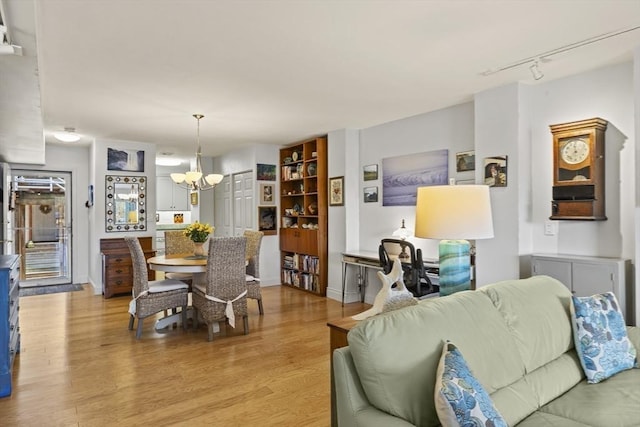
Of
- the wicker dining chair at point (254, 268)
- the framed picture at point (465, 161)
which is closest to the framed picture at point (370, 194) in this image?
the framed picture at point (465, 161)

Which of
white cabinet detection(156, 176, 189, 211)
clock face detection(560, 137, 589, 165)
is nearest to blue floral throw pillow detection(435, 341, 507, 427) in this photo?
clock face detection(560, 137, 589, 165)

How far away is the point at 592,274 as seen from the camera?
3.07 m

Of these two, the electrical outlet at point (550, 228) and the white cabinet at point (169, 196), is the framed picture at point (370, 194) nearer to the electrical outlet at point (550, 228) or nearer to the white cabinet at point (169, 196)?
the electrical outlet at point (550, 228)

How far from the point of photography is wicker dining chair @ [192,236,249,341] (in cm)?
391

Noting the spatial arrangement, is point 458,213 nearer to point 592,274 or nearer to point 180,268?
point 592,274

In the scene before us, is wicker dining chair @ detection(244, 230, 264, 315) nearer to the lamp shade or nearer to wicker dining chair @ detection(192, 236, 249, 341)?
wicker dining chair @ detection(192, 236, 249, 341)

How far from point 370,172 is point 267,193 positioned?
2127mm

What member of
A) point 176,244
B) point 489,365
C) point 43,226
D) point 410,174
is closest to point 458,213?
point 489,365

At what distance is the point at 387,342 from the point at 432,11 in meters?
1.93

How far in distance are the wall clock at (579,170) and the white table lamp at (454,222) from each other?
4.56 ft

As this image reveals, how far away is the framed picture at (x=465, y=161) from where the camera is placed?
4227 mm

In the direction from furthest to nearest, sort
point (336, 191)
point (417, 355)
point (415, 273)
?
1. point (336, 191)
2. point (415, 273)
3. point (417, 355)

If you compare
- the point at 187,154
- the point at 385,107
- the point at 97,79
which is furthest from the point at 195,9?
the point at 187,154

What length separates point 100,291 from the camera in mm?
6230
